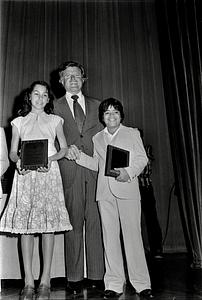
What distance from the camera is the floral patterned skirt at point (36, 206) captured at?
84.3 inches

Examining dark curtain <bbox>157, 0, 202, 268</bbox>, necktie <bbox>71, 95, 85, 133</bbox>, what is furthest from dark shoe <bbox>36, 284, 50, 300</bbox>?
dark curtain <bbox>157, 0, 202, 268</bbox>

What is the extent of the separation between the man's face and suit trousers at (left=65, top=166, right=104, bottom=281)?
0.57 meters

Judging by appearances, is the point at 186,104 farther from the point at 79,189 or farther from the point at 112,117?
the point at 79,189

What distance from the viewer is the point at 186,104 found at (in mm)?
3117

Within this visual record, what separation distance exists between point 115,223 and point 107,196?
173 millimetres

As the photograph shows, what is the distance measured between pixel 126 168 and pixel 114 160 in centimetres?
11

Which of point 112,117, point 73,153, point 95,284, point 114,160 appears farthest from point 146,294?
point 112,117

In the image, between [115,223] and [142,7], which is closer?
[115,223]

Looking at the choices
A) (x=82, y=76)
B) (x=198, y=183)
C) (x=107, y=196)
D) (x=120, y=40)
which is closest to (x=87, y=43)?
(x=120, y=40)

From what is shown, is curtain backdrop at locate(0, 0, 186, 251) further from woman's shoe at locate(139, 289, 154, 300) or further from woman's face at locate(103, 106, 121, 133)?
woman's shoe at locate(139, 289, 154, 300)

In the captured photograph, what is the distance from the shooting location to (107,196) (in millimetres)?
Result: 2221

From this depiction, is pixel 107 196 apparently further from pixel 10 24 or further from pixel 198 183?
pixel 10 24

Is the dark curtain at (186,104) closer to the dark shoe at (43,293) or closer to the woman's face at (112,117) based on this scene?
the woman's face at (112,117)

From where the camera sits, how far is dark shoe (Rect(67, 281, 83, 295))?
2241 mm
